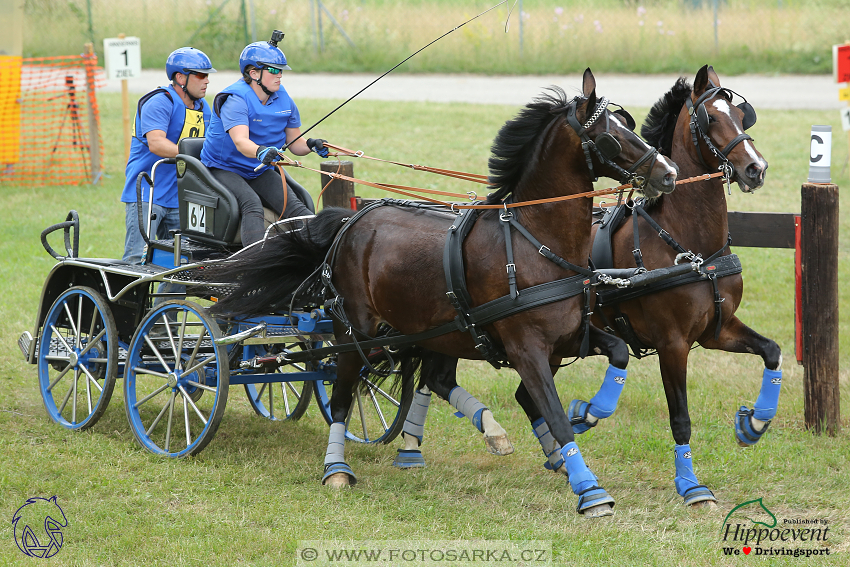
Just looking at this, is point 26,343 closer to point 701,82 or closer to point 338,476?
point 338,476

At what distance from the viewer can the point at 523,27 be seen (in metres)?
19.1

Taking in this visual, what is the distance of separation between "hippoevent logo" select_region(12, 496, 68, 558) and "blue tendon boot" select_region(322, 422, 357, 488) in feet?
4.58

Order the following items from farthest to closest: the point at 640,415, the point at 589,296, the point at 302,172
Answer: the point at 302,172 → the point at 640,415 → the point at 589,296

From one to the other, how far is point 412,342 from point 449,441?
1.34 metres

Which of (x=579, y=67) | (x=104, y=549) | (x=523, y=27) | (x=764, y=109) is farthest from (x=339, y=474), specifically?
(x=523, y=27)

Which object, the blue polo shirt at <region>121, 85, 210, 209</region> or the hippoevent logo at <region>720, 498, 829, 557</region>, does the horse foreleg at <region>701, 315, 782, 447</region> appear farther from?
the blue polo shirt at <region>121, 85, 210, 209</region>

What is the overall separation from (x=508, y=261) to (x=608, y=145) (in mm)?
734

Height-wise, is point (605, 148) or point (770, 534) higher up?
point (605, 148)

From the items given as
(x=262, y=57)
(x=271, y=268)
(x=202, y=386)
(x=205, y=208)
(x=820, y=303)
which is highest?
(x=262, y=57)

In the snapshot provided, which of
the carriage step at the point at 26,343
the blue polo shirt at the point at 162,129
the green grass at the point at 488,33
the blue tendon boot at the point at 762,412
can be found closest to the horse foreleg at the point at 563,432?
the blue tendon boot at the point at 762,412

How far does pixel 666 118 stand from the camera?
5.34 metres

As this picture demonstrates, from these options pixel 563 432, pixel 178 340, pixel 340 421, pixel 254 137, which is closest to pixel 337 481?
pixel 340 421

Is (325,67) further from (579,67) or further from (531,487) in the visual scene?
(531,487)

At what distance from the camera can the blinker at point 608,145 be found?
4237 millimetres
